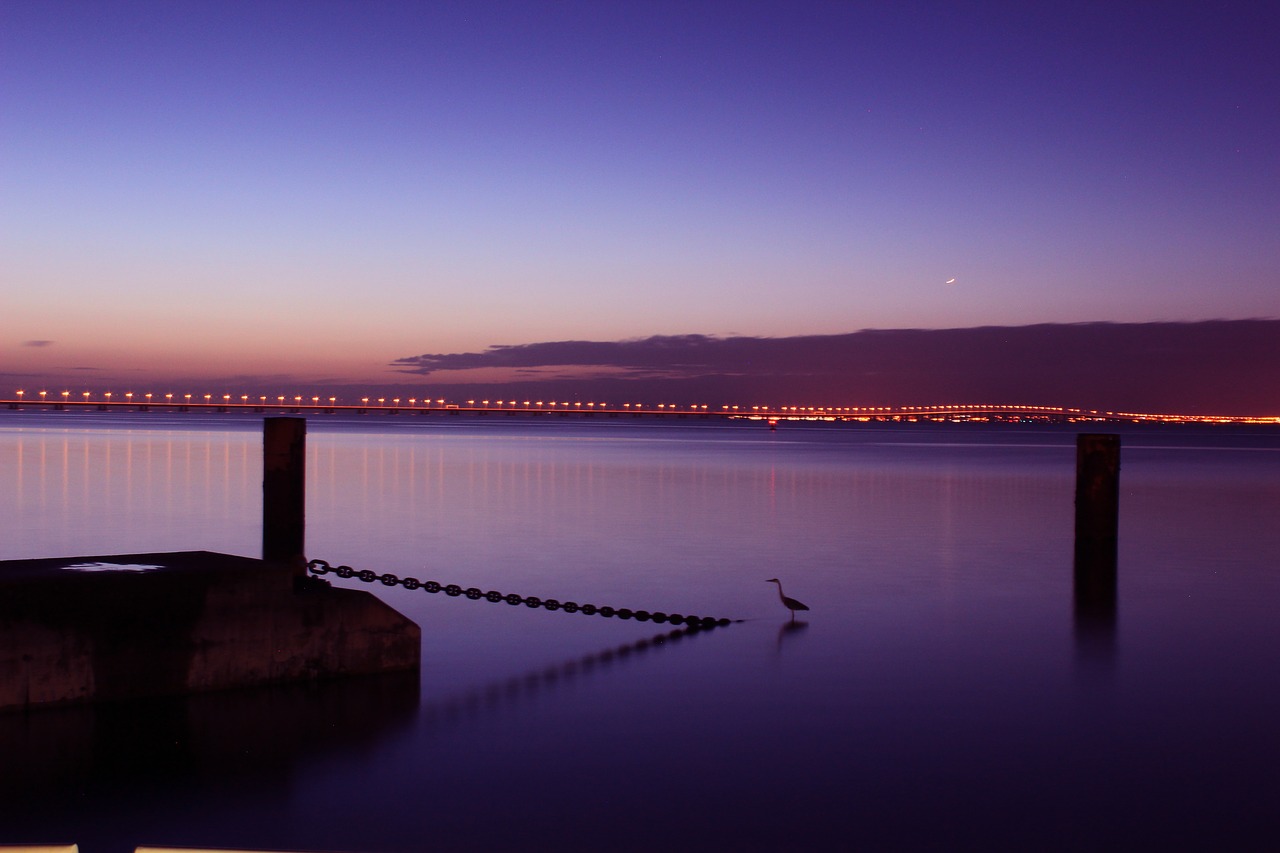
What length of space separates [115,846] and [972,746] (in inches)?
171

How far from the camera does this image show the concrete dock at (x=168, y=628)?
6.10 m

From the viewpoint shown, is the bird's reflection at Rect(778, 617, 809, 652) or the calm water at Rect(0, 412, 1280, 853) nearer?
the calm water at Rect(0, 412, 1280, 853)

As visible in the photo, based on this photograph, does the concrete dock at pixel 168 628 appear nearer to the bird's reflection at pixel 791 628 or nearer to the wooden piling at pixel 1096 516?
the bird's reflection at pixel 791 628

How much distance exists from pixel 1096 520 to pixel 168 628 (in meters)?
10.4

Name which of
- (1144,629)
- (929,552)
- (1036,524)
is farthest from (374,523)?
(1144,629)

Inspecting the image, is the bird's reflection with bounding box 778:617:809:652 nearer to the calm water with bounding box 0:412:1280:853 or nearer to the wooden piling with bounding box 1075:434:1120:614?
the calm water with bounding box 0:412:1280:853

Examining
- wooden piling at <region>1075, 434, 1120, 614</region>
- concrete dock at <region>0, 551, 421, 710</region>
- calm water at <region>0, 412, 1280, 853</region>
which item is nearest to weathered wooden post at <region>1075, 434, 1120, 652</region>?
wooden piling at <region>1075, 434, 1120, 614</region>

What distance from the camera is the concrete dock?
610 cm

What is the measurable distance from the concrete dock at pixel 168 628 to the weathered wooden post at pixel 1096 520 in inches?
302

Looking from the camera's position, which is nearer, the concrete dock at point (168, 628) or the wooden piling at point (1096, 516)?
the concrete dock at point (168, 628)

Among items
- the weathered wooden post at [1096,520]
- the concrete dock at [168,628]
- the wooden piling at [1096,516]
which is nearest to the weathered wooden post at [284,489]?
the concrete dock at [168,628]

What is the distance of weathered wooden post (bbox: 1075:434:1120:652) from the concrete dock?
7663 millimetres

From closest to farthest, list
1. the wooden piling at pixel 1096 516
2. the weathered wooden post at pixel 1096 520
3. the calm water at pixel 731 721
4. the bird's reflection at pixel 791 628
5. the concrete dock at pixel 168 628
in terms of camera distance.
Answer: the calm water at pixel 731 721
the concrete dock at pixel 168 628
the bird's reflection at pixel 791 628
the weathered wooden post at pixel 1096 520
the wooden piling at pixel 1096 516

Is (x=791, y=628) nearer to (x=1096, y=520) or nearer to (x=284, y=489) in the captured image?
(x=284, y=489)
